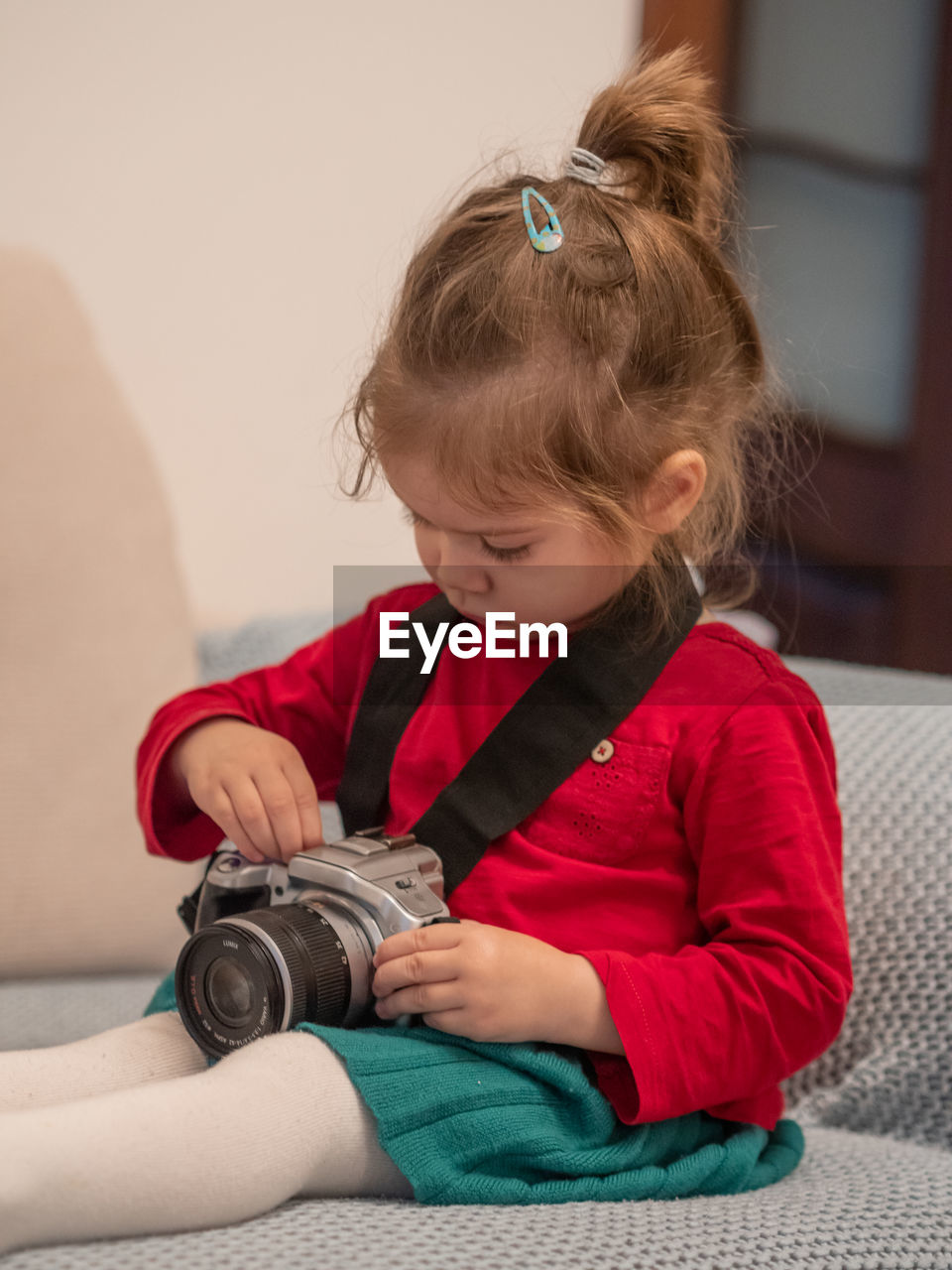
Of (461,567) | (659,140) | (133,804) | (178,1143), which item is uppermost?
(659,140)

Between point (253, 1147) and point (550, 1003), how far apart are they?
17cm

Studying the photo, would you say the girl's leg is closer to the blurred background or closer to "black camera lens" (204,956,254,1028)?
"black camera lens" (204,956,254,1028)

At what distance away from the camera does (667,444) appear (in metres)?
0.76

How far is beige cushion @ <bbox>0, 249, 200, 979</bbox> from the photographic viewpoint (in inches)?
42.5

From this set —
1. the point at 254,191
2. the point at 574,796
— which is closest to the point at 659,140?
the point at 574,796

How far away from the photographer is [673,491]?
78 centimetres

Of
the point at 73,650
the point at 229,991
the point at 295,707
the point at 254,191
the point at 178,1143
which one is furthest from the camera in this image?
the point at 254,191

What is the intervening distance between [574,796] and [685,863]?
8 centimetres

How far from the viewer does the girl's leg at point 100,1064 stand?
0.67 meters

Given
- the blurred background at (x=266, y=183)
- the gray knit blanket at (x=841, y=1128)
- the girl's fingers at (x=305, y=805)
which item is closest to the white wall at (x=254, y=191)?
the blurred background at (x=266, y=183)

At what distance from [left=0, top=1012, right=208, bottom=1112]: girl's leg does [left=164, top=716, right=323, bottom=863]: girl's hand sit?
11 centimetres

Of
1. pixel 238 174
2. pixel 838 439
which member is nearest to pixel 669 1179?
pixel 238 174

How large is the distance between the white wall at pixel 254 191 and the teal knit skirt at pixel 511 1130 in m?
0.76

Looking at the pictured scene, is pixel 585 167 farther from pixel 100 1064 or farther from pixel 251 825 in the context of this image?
pixel 100 1064
